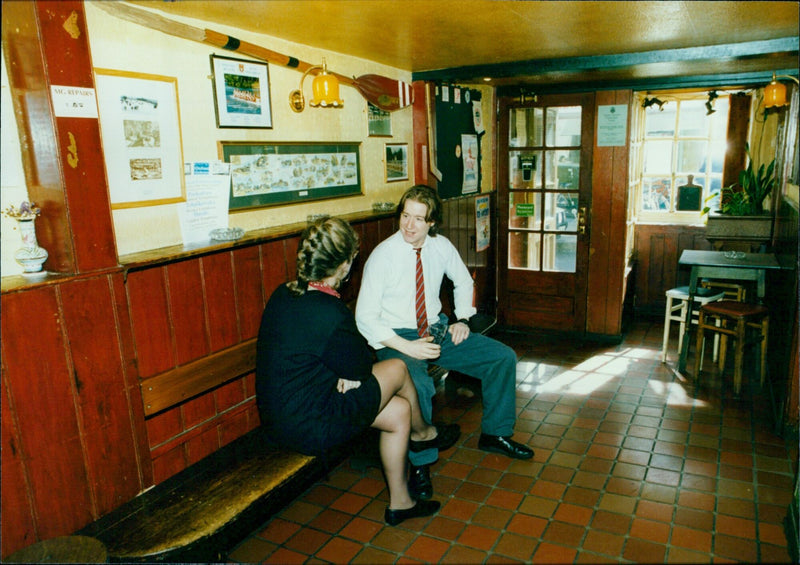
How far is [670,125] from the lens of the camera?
7156 millimetres

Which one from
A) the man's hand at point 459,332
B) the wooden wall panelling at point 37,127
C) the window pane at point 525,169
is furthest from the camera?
the window pane at point 525,169

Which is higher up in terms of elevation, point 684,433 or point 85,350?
point 85,350

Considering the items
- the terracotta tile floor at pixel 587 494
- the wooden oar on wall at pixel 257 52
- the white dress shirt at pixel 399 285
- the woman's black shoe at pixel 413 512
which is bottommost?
the terracotta tile floor at pixel 587 494

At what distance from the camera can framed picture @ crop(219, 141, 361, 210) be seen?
10.9 feet

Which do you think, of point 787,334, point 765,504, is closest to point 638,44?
point 787,334

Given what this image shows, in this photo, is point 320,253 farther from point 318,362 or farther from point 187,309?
point 187,309

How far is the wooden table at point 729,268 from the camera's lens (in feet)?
15.3

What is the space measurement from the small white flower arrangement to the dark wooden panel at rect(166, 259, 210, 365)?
627mm

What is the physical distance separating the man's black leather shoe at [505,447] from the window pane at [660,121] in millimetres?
5224

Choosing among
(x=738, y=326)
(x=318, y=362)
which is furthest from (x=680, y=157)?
(x=318, y=362)

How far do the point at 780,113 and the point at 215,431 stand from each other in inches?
244

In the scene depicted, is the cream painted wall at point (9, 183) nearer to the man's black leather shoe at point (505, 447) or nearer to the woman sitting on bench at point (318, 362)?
the woman sitting on bench at point (318, 362)

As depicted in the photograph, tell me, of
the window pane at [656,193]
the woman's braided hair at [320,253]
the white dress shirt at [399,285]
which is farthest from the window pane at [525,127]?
the woman's braided hair at [320,253]

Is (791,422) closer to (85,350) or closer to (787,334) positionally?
(787,334)
